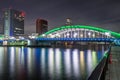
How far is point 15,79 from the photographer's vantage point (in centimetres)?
1842

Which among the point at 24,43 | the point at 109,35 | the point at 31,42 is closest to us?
the point at 109,35

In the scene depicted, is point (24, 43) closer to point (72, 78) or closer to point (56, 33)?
point (56, 33)

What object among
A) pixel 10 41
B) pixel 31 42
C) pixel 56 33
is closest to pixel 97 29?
pixel 56 33

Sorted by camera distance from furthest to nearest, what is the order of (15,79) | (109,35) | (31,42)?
(31,42) < (109,35) < (15,79)

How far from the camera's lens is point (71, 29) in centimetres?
13138

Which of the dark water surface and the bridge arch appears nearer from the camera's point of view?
the dark water surface

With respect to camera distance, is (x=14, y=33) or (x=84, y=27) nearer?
(x=84, y=27)

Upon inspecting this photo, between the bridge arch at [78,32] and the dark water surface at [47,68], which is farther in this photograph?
the bridge arch at [78,32]

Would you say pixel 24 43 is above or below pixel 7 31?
below

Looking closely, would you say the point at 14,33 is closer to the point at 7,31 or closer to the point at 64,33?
the point at 7,31

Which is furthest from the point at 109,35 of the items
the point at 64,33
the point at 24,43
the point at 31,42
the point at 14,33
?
the point at 14,33

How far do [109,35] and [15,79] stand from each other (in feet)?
341

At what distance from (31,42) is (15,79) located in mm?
107152

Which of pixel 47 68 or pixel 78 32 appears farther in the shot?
pixel 78 32
